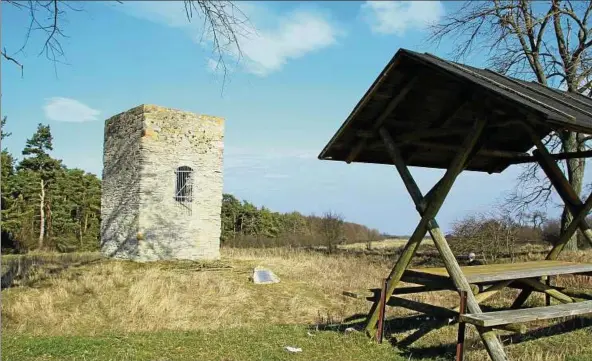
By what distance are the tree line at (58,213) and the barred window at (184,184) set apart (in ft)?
34.5

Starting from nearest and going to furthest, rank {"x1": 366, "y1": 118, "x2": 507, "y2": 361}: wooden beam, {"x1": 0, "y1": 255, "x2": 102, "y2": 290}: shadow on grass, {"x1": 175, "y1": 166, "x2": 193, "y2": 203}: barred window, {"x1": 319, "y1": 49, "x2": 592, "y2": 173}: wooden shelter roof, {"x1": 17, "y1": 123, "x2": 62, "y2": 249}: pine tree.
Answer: {"x1": 366, "y1": 118, "x2": 507, "y2": 361}: wooden beam
{"x1": 319, "y1": 49, "x2": 592, "y2": 173}: wooden shelter roof
{"x1": 0, "y1": 255, "x2": 102, "y2": 290}: shadow on grass
{"x1": 175, "y1": 166, "x2": 193, "y2": 203}: barred window
{"x1": 17, "y1": 123, "x2": 62, "y2": 249}: pine tree

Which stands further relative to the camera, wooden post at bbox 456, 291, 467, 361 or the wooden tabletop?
the wooden tabletop

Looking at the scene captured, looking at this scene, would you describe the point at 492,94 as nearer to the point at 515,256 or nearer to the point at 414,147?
the point at 414,147

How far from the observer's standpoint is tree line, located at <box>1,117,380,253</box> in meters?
30.7

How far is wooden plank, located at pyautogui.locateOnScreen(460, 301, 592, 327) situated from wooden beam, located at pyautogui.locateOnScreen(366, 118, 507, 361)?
0.76ft

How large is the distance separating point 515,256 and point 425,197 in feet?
42.6

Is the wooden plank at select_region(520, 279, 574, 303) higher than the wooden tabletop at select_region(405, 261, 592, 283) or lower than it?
lower

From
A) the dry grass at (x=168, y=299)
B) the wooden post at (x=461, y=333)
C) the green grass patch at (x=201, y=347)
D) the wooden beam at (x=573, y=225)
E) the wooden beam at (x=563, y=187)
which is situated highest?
the wooden beam at (x=563, y=187)

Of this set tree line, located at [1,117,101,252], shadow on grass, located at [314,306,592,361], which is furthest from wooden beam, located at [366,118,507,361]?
tree line, located at [1,117,101,252]

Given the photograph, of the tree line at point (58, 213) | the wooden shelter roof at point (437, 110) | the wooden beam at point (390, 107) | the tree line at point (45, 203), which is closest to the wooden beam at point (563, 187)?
the wooden shelter roof at point (437, 110)

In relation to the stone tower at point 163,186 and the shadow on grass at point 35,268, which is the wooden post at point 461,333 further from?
the stone tower at point 163,186

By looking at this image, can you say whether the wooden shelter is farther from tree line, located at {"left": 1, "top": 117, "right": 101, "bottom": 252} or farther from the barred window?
tree line, located at {"left": 1, "top": 117, "right": 101, "bottom": 252}

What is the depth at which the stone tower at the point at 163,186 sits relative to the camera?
59.1 feet

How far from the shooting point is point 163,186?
18.3 metres
